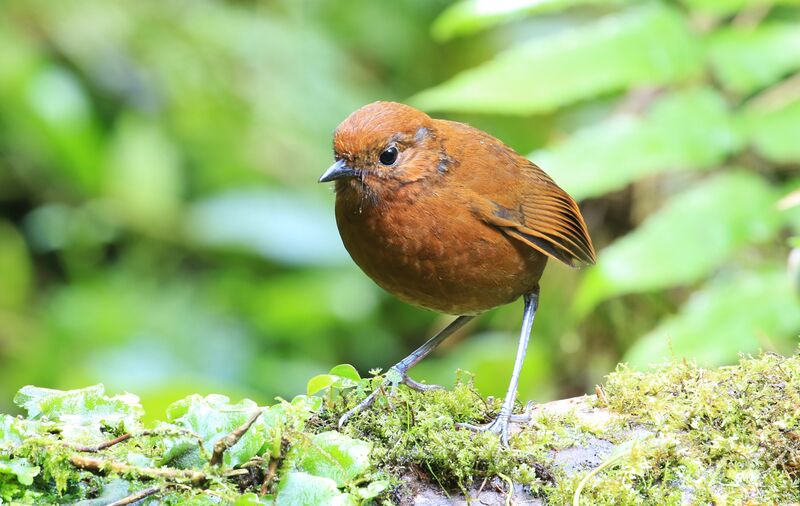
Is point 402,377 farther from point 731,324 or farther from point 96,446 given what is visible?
point 731,324

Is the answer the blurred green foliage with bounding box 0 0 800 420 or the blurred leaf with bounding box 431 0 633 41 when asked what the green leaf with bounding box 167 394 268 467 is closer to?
the blurred green foliage with bounding box 0 0 800 420

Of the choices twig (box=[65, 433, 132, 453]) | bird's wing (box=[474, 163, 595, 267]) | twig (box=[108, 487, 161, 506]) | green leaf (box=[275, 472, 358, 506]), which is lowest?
green leaf (box=[275, 472, 358, 506])

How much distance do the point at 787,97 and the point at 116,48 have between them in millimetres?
4173

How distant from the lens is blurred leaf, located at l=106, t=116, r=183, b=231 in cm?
577

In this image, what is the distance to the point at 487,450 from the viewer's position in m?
2.34

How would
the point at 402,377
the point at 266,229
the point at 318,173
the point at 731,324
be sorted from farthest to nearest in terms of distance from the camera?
the point at 318,173
the point at 266,229
the point at 731,324
the point at 402,377

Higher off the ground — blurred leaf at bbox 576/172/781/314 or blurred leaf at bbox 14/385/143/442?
blurred leaf at bbox 576/172/781/314

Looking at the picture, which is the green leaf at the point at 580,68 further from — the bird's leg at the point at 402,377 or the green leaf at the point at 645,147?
the bird's leg at the point at 402,377

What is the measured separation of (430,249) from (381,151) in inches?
15.5

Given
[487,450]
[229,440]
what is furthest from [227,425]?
[487,450]

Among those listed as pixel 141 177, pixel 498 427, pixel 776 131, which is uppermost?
pixel 141 177

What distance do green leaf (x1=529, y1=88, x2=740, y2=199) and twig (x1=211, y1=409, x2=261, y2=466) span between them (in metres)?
2.21

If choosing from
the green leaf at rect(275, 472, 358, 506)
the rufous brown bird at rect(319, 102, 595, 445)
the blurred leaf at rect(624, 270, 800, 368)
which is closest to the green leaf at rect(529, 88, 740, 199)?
the blurred leaf at rect(624, 270, 800, 368)

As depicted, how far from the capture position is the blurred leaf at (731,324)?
370cm
